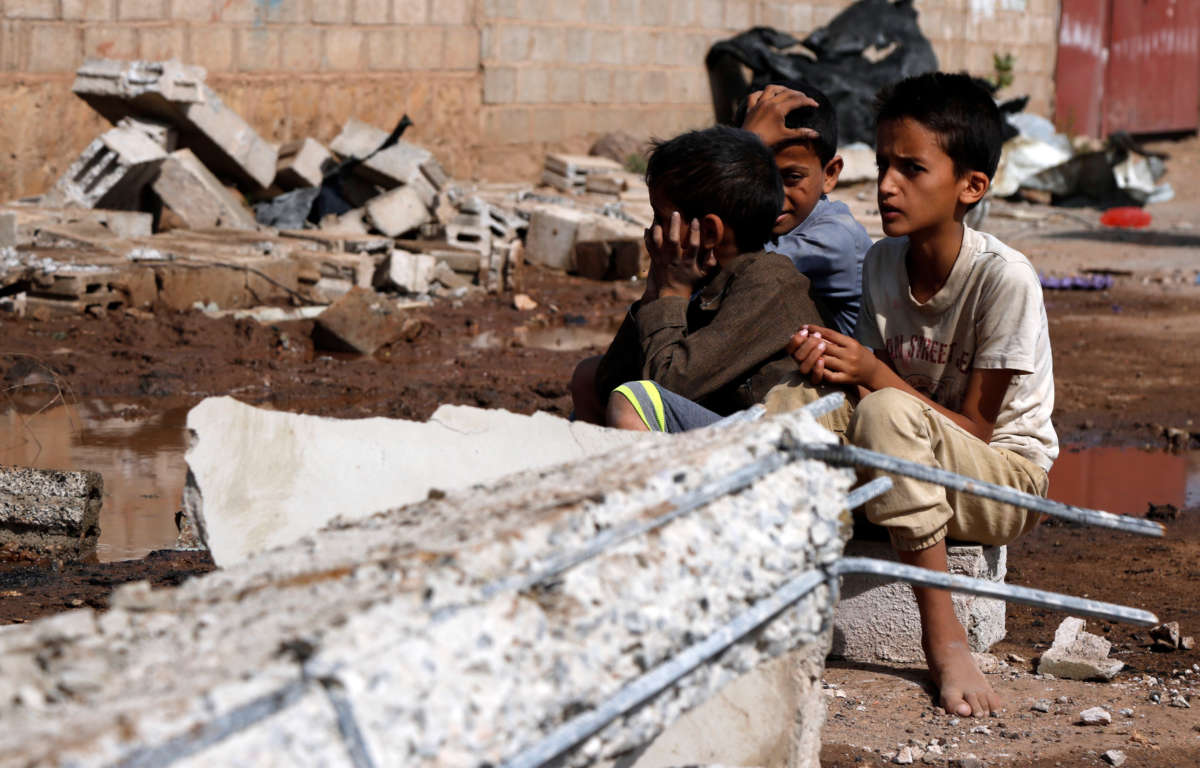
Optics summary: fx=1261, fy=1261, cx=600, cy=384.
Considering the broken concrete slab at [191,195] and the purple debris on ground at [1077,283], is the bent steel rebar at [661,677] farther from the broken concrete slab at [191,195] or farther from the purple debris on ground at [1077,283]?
the purple debris on ground at [1077,283]

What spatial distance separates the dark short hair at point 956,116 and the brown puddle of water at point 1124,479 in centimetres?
222

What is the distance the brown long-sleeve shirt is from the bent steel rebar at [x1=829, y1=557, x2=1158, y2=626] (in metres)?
Answer: 0.92

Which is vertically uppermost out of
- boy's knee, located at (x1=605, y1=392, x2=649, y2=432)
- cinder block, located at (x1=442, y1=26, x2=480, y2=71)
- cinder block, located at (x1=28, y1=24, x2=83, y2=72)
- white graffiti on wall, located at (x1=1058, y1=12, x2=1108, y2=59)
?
white graffiti on wall, located at (x1=1058, y1=12, x2=1108, y2=59)

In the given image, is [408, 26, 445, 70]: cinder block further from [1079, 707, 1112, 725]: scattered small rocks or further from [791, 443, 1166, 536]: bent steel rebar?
[791, 443, 1166, 536]: bent steel rebar

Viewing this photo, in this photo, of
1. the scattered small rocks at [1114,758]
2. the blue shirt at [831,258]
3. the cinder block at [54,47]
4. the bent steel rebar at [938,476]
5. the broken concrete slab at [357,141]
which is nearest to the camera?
the bent steel rebar at [938,476]

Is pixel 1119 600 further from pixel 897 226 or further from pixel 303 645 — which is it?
pixel 303 645

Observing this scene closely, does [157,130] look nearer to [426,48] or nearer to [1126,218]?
[426,48]

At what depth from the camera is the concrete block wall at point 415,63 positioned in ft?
29.5

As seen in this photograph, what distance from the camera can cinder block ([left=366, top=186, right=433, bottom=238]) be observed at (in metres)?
9.23

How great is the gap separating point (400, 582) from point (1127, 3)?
18.7 m

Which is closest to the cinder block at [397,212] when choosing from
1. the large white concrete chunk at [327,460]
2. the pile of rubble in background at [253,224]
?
the pile of rubble in background at [253,224]

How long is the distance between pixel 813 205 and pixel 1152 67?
55.4 ft

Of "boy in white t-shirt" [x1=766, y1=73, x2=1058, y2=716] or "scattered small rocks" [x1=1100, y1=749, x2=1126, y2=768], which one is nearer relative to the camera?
"scattered small rocks" [x1=1100, y1=749, x2=1126, y2=768]

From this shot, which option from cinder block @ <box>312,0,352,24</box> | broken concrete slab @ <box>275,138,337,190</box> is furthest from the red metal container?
broken concrete slab @ <box>275,138,337,190</box>
